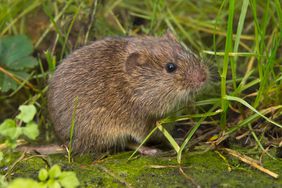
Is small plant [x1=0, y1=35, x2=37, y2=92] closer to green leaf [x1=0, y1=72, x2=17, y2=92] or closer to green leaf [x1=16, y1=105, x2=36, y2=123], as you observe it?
green leaf [x1=0, y1=72, x2=17, y2=92]

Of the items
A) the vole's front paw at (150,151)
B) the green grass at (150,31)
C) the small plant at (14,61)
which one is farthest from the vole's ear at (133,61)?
the small plant at (14,61)

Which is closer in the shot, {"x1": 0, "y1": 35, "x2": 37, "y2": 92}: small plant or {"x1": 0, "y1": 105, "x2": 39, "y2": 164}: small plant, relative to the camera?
{"x1": 0, "y1": 105, "x2": 39, "y2": 164}: small plant

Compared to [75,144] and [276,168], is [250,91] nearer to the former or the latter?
[276,168]

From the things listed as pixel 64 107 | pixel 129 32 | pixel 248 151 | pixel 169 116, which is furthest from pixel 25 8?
pixel 248 151

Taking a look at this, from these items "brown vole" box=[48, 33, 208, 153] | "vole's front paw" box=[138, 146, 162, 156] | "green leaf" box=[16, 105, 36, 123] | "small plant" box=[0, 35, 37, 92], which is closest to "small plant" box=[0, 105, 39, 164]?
"green leaf" box=[16, 105, 36, 123]

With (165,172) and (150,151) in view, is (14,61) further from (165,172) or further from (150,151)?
(165,172)

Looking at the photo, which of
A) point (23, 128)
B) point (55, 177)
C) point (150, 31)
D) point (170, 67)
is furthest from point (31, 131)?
point (150, 31)
